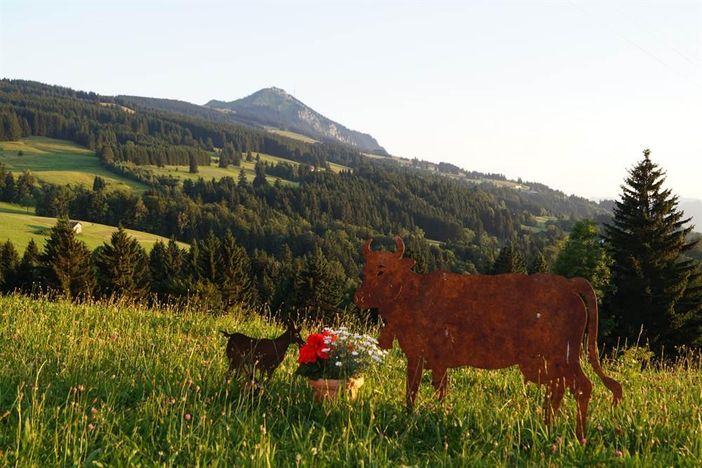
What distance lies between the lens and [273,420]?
20.0 feet

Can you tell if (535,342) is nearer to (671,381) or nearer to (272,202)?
(671,381)

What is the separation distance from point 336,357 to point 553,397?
2.53 metres

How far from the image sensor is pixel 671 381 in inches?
371

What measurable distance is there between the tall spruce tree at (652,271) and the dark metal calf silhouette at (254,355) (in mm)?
29626

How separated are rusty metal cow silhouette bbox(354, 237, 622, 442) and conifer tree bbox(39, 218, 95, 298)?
52026 millimetres

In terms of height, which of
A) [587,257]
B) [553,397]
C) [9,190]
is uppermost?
[553,397]

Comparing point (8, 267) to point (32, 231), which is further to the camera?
point (32, 231)

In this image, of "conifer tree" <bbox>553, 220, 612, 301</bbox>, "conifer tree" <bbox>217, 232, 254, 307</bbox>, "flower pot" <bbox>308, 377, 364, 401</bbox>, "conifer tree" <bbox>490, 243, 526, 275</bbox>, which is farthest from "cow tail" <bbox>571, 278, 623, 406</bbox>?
"conifer tree" <bbox>490, 243, 526, 275</bbox>

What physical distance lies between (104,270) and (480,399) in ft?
192

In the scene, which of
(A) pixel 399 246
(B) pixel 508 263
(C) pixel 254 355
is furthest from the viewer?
(B) pixel 508 263

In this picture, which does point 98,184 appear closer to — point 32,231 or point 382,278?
point 32,231

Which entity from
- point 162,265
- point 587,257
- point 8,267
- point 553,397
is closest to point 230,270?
point 162,265

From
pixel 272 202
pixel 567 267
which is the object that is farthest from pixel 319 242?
pixel 567 267

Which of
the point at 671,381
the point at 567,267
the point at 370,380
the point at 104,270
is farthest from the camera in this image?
the point at 104,270
